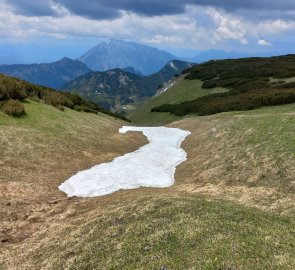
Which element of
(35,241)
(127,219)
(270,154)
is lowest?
(35,241)

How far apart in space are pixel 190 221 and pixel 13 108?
3403 cm

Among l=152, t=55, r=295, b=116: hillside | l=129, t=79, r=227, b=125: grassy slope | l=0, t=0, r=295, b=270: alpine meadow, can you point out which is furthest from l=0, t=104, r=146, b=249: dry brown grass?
l=129, t=79, r=227, b=125: grassy slope

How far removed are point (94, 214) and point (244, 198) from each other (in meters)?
11.2

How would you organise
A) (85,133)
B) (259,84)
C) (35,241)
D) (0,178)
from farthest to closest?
(259,84), (85,133), (0,178), (35,241)

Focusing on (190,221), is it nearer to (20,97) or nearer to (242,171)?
(242,171)

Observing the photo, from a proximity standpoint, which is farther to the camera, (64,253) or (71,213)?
(71,213)

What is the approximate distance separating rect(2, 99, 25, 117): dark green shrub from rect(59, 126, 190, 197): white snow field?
1485 cm

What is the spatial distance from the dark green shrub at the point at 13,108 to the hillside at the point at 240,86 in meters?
43.1

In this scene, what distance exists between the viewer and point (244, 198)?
1088 inches

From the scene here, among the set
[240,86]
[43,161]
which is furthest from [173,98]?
[43,161]

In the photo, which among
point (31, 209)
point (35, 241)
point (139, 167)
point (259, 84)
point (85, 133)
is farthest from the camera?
point (259, 84)

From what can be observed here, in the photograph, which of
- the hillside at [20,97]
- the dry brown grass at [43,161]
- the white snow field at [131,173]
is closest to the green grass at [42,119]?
the dry brown grass at [43,161]

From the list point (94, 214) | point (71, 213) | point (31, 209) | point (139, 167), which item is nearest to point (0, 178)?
point (31, 209)

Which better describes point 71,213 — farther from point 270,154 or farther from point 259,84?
point 259,84
